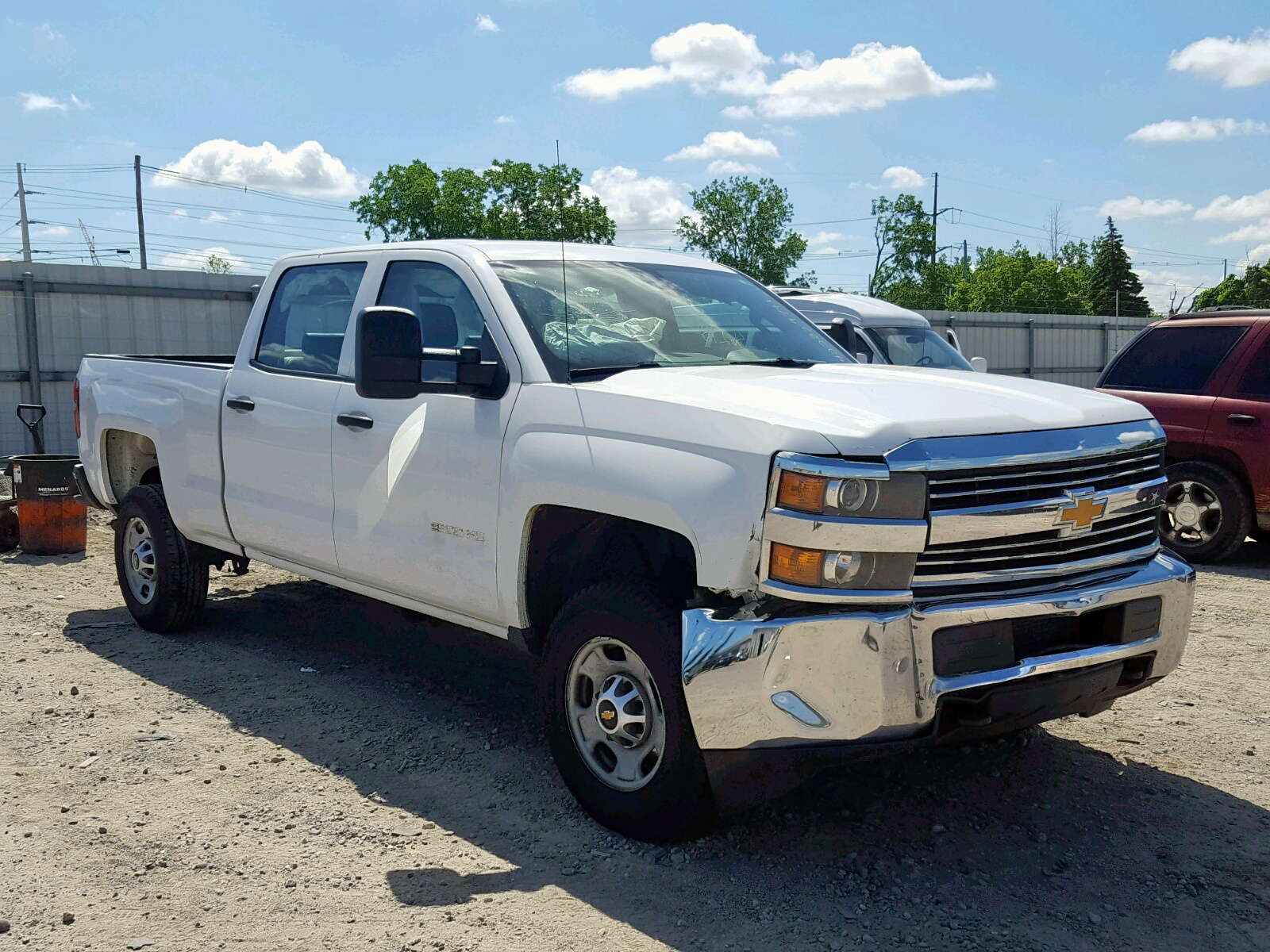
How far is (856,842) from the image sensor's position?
12.9ft

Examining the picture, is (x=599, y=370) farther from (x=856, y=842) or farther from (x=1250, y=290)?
(x=1250, y=290)

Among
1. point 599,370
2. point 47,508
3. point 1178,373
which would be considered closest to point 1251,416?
point 1178,373

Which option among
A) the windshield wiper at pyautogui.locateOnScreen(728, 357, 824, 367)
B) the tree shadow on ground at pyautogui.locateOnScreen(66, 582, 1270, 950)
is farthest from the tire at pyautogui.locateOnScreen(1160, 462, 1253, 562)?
the windshield wiper at pyautogui.locateOnScreen(728, 357, 824, 367)

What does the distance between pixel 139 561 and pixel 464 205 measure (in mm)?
67788

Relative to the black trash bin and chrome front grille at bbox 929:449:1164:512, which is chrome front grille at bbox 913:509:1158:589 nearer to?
chrome front grille at bbox 929:449:1164:512

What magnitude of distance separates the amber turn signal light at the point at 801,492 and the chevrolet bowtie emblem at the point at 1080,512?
2.67 feet

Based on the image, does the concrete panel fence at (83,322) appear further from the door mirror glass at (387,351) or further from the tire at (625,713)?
the tire at (625,713)

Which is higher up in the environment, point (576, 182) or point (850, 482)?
point (576, 182)

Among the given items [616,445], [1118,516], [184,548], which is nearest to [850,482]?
[616,445]

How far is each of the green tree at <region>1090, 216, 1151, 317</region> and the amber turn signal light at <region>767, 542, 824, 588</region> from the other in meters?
101

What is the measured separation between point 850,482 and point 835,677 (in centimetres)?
54

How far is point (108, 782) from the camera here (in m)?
4.50

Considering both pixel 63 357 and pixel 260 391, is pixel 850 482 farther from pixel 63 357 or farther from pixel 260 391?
pixel 63 357

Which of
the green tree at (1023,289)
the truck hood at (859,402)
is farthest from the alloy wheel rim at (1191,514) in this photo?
the green tree at (1023,289)
